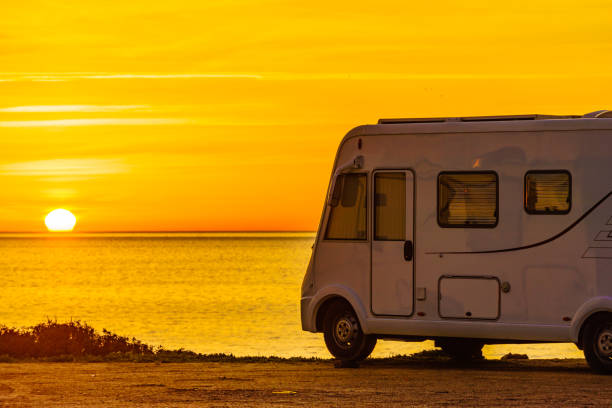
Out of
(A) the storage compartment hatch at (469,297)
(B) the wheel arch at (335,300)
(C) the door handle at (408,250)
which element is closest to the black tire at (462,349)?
(B) the wheel arch at (335,300)

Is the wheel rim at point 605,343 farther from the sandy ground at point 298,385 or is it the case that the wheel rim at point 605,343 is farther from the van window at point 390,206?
the van window at point 390,206

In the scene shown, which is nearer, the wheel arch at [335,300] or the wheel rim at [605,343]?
the wheel rim at [605,343]

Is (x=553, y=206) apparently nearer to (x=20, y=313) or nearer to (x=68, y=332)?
(x=68, y=332)

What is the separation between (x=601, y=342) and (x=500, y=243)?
1.79 metres

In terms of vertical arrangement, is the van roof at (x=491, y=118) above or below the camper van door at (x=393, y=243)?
above

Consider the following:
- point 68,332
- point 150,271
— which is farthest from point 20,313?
point 150,271

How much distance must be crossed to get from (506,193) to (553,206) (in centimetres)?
64

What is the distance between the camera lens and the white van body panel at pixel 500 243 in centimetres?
1580

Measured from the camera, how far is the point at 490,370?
1703cm

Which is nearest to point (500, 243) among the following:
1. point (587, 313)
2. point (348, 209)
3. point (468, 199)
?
point (468, 199)

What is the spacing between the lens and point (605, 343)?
51.8ft

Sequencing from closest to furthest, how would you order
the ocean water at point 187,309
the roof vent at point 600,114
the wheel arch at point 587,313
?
the wheel arch at point 587,313, the roof vent at point 600,114, the ocean water at point 187,309

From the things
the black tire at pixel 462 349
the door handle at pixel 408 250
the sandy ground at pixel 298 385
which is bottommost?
the sandy ground at pixel 298 385

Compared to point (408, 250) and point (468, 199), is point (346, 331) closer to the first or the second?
point (408, 250)
